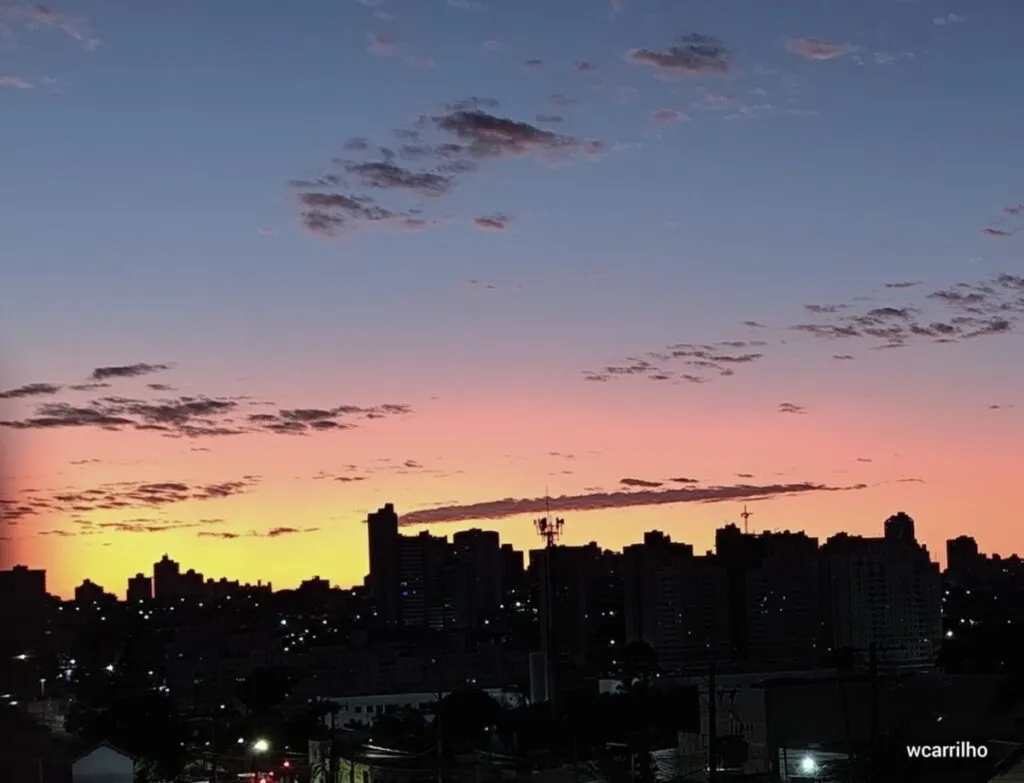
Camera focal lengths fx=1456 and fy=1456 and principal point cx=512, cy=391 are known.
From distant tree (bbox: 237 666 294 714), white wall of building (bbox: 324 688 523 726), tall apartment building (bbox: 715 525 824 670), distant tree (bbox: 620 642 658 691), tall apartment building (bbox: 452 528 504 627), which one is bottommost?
white wall of building (bbox: 324 688 523 726)

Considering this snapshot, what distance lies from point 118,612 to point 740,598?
61.7 m

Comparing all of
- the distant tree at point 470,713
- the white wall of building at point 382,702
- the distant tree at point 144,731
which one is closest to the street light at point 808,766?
the distant tree at point 144,731

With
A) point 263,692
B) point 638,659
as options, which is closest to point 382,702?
point 263,692

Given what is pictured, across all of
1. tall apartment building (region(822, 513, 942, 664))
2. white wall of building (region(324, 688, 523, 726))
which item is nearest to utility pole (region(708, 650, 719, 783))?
white wall of building (region(324, 688, 523, 726))

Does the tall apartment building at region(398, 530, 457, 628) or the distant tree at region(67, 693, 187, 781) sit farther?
the tall apartment building at region(398, 530, 457, 628)

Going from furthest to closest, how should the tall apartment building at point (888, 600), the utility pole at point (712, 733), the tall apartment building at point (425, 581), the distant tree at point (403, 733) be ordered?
the tall apartment building at point (425, 581), the tall apartment building at point (888, 600), the distant tree at point (403, 733), the utility pole at point (712, 733)

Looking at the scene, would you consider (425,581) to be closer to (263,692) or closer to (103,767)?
(263,692)

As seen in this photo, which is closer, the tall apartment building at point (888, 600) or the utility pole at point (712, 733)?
the utility pole at point (712, 733)

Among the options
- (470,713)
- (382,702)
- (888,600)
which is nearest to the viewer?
(470,713)

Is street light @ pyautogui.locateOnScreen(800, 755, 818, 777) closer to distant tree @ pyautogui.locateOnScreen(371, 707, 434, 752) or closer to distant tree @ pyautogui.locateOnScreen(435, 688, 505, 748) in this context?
distant tree @ pyautogui.locateOnScreen(371, 707, 434, 752)

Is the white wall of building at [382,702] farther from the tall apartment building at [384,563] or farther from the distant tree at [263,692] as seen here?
the tall apartment building at [384,563]

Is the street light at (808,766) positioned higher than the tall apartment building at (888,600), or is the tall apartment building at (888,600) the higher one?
the tall apartment building at (888,600)

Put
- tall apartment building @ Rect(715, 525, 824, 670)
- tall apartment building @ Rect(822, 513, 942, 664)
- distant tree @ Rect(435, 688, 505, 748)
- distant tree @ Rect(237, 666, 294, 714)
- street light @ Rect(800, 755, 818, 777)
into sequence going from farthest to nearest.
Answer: tall apartment building @ Rect(715, 525, 824, 670) → tall apartment building @ Rect(822, 513, 942, 664) → distant tree @ Rect(237, 666, 294, 714) → distant tree @ Rect(435, 688, 505, 748) → street light @ Rect(800, 755, 818, 777)

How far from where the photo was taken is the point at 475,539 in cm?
16388
